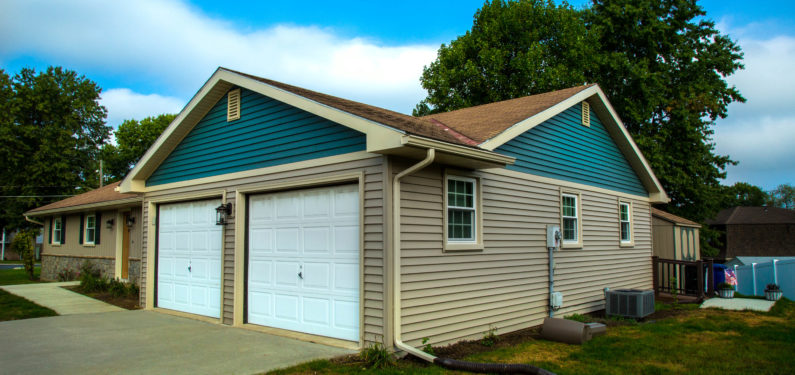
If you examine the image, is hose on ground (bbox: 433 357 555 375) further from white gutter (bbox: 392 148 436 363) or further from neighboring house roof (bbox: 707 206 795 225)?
neighboring house roof (bbox: 707 206 795 225)

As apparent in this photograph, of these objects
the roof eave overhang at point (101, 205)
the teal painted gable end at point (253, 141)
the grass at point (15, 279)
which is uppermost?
the teal painted gable end at point (253, 141)

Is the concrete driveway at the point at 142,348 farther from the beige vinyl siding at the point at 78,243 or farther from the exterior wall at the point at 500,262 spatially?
the beige vinyl siding at the point at 78,243

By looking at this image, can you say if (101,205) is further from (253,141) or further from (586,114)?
(586,114)

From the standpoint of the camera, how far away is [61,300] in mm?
12406

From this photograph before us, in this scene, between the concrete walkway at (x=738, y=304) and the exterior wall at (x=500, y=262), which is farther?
the concrete walkway at (x=738, y=304)

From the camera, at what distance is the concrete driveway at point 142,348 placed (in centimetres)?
614

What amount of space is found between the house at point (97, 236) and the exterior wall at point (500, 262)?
9.34 meters

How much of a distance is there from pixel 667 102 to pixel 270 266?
848 inches

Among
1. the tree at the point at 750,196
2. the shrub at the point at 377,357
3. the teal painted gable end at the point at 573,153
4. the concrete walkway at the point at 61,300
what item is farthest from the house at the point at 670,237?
the tree at the point at 750,196

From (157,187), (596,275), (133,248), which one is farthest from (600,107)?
(133,248)

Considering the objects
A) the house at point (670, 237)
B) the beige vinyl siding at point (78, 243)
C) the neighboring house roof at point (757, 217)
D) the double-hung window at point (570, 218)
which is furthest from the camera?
the neighboring house roof at point (757, 217)

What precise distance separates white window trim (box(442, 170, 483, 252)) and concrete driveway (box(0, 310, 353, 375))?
210cm

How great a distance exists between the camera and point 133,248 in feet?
48.6

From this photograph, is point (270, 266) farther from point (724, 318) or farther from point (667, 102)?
point (667, 102)
